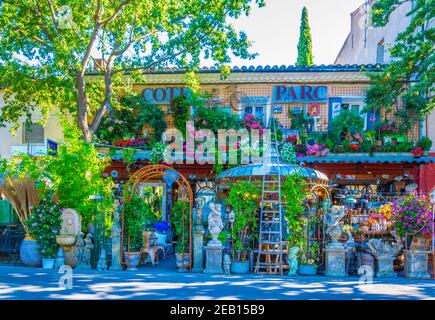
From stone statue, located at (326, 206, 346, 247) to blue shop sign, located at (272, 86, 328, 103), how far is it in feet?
24.0

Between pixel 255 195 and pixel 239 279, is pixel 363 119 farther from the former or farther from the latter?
pixel 239 279

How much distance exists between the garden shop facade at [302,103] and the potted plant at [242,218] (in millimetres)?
5380

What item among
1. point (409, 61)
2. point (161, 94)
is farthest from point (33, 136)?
point (409, 61)

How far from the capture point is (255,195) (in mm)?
11664

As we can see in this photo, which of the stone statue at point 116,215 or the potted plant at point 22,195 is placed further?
the potted plant at point 22,195

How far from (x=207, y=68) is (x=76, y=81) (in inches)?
204

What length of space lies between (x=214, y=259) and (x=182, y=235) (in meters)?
1.13

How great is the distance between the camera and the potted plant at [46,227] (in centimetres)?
1200

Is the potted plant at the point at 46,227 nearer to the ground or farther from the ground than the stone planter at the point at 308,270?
farther from the ground

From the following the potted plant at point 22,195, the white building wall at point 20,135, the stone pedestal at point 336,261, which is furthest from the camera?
the white building wall at point 20,135

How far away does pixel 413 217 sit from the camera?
11.2 m

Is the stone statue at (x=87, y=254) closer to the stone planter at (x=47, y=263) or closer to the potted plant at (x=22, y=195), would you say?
the stone planter at (x=47, y=263)

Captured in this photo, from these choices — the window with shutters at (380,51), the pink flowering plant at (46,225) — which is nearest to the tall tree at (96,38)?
the pink flowering plant at (46,225)
